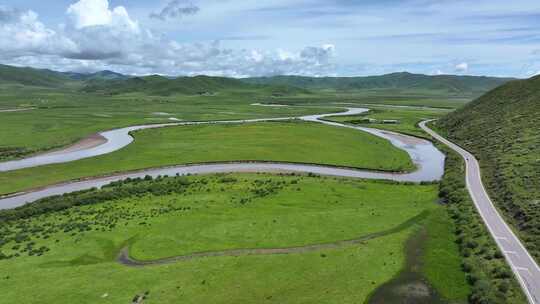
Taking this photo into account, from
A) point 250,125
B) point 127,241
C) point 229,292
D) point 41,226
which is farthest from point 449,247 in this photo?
point 250,125

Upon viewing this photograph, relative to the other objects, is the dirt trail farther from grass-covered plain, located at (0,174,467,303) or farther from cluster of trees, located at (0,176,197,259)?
cluster of trees, located at (0,176,197,259)

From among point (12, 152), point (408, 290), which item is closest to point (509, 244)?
point (408, 290)

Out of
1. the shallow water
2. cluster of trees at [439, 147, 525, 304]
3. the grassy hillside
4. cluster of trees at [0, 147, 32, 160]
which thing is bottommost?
the shallow water

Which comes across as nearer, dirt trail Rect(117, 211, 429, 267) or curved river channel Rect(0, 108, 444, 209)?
dirt trail Rect(117, 211, 429, 267)

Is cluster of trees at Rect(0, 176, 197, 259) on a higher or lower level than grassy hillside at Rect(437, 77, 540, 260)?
lower

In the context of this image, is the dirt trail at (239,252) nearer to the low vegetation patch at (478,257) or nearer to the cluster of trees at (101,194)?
the low vegetation patch at (478,257)

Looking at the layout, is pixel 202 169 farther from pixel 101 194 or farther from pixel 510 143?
pixel 510 143

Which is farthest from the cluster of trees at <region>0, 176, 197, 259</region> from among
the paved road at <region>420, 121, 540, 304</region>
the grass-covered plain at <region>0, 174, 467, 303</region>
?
the paved road at <region>420, 121, 540, 304</region>
